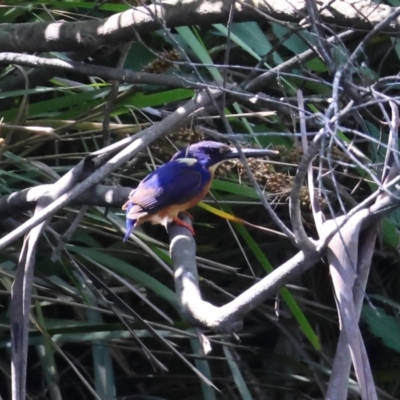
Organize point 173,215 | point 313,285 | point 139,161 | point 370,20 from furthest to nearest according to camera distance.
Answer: point 313,285 < point 139,161 < point 173,215 < point 370,20

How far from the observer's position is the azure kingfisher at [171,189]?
6.22 ft

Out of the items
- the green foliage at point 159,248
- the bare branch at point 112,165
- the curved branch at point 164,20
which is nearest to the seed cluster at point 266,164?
the green foliage at point 159,248

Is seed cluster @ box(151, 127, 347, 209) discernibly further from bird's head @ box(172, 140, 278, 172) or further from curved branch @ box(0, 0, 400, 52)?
curved branch @ box(0, 0, 400, 52)

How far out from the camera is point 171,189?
2057 millimetres

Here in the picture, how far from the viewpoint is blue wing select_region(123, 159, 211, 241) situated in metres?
1.89

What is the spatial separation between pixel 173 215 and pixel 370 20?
2.38 feet

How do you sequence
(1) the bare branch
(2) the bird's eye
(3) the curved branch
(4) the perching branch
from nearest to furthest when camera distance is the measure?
(4) the perching branch, (1) the bare branch, (3) the curved branch, (2) the bird's eye

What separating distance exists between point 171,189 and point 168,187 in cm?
1

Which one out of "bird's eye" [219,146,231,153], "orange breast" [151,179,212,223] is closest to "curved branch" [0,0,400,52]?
"orange breast" [151,179,212,223]

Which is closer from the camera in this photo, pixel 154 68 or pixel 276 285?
pixel 276 285

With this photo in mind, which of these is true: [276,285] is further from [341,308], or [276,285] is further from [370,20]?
[370,20]

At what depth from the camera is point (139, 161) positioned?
84.8 inches

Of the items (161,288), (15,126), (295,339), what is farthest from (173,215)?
(295,339)

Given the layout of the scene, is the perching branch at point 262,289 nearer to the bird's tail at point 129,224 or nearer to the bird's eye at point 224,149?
the bird's tail at point 129,224
